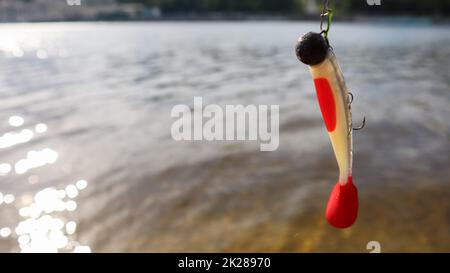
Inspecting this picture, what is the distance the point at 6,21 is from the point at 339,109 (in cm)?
12469

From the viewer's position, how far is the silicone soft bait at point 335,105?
6.09 feet

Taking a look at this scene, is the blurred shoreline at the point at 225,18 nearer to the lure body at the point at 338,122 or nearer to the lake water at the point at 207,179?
the lake water at the point at 207,179

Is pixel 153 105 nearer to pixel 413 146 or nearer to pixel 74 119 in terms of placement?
pixel 74 119

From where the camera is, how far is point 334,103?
2.04m

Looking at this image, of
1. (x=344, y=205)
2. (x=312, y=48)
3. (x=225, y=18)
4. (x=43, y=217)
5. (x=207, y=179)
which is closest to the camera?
(x=312, y=48)

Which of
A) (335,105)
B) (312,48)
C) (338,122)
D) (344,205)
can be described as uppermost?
(312,48)

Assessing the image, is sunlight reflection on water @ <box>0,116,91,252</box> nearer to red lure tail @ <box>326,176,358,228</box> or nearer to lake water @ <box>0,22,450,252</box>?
lake water @ <box>0,22,450,252</box>

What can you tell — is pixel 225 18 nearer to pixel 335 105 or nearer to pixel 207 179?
pixel 207 179

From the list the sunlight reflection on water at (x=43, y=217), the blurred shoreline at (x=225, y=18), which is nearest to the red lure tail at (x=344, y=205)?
the sunlight reflection on water at (x=43, y=217)

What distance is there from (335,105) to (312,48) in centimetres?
38


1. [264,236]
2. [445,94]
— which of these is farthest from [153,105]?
[445,94]

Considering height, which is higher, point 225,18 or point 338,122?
point 225,18

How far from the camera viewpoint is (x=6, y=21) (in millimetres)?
105312

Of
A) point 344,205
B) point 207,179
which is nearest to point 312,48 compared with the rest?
point 344,205
